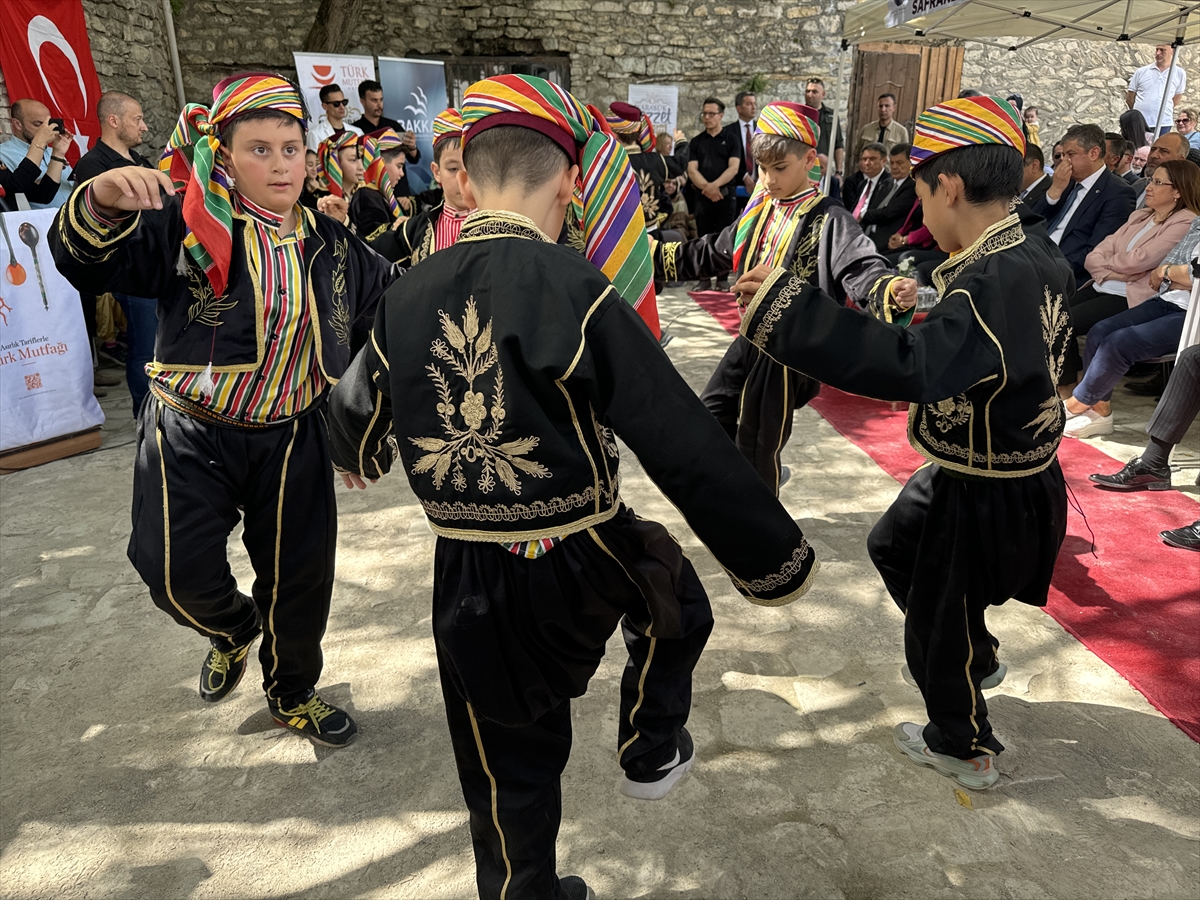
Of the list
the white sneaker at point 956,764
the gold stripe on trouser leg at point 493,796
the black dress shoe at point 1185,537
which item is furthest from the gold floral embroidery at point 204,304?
the black dress shoe at point 1185,537

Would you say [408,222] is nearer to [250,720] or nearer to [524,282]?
[250,720]

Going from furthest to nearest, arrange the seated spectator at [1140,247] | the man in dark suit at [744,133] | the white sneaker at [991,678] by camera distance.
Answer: the man in dark suit at [744,133] → the seated spectator at [1140,247] → the white sneaker at [991,678]

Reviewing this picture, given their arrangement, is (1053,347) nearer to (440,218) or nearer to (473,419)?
(473,419)

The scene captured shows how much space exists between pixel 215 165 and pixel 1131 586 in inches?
150

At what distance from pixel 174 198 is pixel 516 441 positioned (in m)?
1.50

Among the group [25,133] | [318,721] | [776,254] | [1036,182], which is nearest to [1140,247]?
[1036,182]

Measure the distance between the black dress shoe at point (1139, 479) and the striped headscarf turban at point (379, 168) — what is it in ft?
15.2

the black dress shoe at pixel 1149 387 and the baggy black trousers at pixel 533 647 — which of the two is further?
the black dress shoe at pixel 1149 387

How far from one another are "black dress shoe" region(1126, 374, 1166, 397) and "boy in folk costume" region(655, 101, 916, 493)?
12.6 ft

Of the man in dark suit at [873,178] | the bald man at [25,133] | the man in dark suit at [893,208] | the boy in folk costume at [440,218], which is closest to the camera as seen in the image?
the boy in folk costume at [440,218]

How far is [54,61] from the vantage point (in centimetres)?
848

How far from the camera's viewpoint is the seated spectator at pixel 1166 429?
468 cm

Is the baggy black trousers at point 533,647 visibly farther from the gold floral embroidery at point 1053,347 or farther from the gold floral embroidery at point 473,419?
the gold floral embroidery at point 1053,347

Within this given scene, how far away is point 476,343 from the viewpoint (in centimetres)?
161
